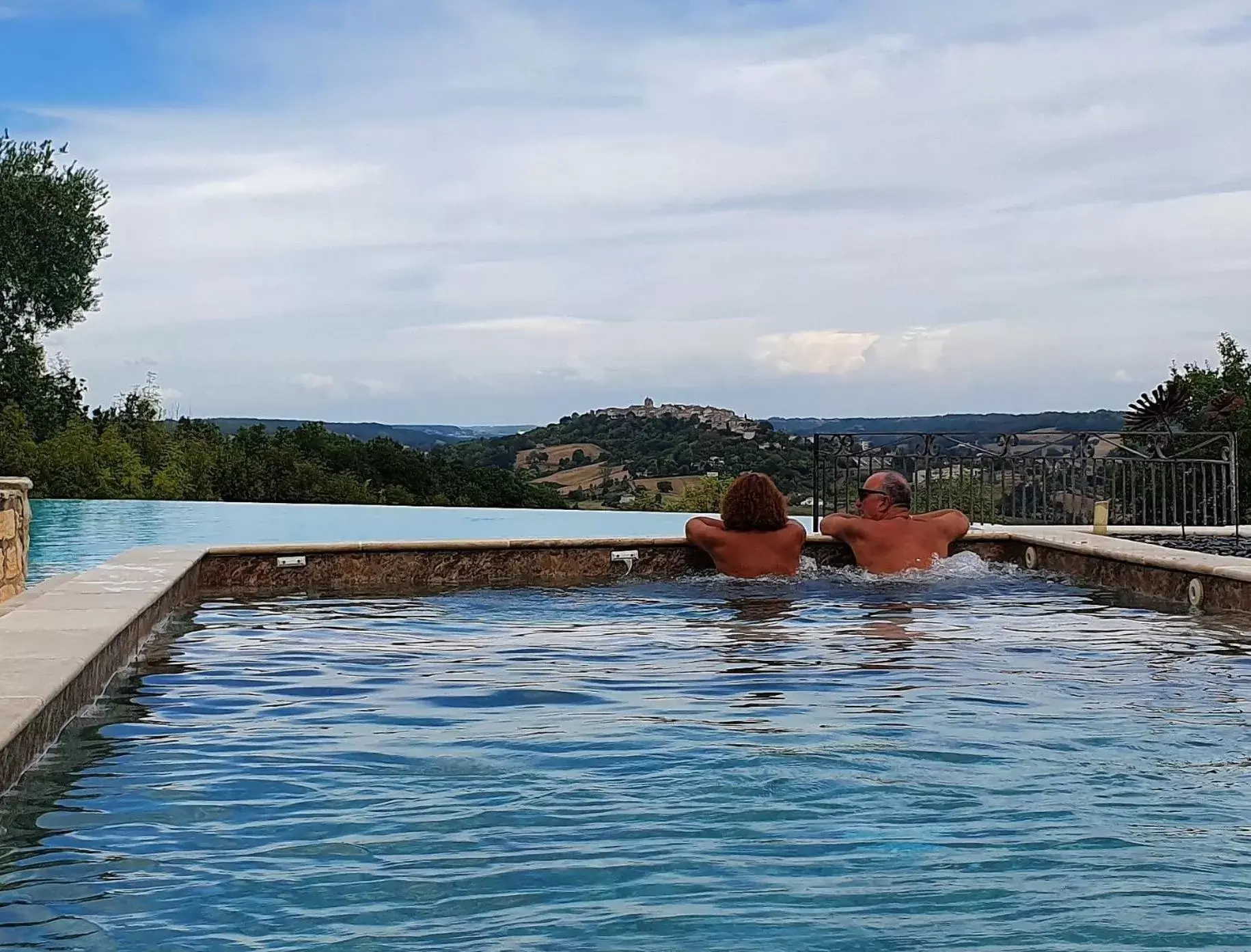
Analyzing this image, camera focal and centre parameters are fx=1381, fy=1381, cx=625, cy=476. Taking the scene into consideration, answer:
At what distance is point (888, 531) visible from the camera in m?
9.98

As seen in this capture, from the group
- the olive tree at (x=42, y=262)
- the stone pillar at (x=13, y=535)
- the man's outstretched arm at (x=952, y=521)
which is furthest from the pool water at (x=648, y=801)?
the olive tree at (x=42, y=262)

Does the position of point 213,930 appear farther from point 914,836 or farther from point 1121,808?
point 1121,808

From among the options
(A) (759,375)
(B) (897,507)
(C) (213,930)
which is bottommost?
(C) (213,930)

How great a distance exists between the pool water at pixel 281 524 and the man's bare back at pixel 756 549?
4021mm

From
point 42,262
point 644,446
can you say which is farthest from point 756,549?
point 42,262

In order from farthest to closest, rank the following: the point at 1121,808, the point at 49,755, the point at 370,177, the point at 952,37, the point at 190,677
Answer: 1. the point at 370,177
2. the point at 952,37
3. the point at 190,677
4. the point at 49,755
5. the point at 1121,808

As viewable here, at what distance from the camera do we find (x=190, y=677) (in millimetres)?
6121

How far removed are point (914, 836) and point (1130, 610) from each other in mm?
5503

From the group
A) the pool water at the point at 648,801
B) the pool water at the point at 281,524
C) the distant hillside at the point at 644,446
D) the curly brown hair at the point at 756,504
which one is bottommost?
the pool water at the point at 648,801

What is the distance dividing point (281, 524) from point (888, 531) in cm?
967

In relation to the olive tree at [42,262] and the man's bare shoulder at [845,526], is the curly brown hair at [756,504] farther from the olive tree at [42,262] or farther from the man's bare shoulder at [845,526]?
the olive tree at [42,262]

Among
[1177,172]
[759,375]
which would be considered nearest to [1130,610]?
[1177,172]

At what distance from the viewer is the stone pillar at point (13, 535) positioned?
7.34 metres

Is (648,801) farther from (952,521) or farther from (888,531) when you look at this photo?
(952,521)
